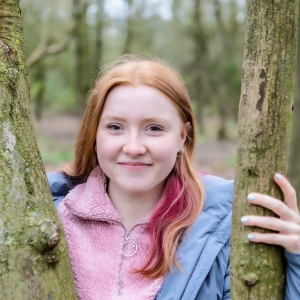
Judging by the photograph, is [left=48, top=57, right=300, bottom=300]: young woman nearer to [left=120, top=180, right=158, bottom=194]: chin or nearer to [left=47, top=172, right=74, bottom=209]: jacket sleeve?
[left=120, top=180, right=158, bottom=194]: chin

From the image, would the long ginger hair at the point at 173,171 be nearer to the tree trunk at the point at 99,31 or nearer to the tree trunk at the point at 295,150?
the tree trunk at the point at 295,150

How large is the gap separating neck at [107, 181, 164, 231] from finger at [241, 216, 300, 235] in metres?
0.97

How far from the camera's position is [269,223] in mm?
1081

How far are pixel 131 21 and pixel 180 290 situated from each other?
1322 centimetres

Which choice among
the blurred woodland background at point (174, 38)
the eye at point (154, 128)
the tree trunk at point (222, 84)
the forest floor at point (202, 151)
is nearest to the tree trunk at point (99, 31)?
the blurred woodland background at point (174, 38)

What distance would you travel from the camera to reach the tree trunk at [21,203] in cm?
119

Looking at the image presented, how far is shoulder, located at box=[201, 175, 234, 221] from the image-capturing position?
184cm

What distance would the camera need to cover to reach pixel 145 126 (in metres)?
1.73

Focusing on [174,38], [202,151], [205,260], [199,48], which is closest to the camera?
[205,260]

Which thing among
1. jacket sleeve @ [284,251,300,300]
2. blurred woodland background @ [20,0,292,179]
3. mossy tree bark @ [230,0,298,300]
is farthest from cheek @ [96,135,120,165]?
blurred woodland background @ [20,0,292,179]

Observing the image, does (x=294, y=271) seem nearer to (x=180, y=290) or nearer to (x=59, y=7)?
(x=180, y=290)

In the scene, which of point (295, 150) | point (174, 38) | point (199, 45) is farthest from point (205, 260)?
point (174, 38)

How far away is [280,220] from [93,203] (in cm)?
116

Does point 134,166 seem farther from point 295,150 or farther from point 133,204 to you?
point 295,150
